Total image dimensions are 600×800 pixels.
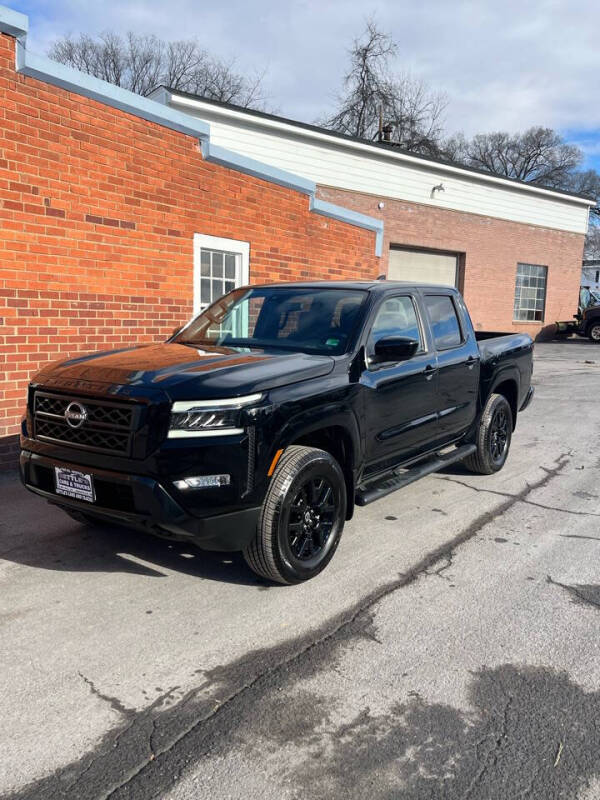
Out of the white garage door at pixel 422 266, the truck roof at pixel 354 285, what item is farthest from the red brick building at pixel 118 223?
the white garage door at pixel 422 266

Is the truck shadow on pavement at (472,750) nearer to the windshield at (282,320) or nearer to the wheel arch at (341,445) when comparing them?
the wheel arch at (341,445)

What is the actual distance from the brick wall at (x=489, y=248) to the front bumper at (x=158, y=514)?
1493 centimetres

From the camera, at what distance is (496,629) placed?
11.1 ft

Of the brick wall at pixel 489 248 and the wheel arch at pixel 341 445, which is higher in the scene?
the brick wall at pixel 489 248

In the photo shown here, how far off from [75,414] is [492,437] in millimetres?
4235

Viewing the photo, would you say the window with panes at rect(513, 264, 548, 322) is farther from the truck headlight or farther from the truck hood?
the truck headlight

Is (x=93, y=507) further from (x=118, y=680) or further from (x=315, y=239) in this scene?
(x=315, y=239)

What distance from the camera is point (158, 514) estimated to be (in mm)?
3314

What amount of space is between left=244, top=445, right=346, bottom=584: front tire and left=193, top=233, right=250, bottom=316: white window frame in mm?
4850

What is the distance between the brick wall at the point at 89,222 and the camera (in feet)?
20.2

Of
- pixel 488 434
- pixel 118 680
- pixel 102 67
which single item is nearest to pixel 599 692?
pixel 118 680

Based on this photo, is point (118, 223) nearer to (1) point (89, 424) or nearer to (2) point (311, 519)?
(1) point (89, 424)

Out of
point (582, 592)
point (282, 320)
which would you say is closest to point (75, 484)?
point (282, 320)

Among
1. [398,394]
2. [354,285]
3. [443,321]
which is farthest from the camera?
[443,321]
